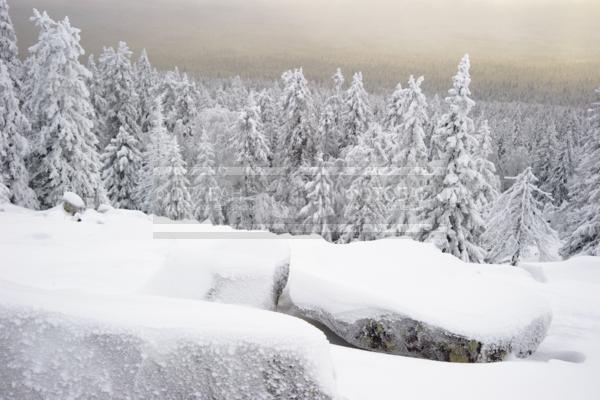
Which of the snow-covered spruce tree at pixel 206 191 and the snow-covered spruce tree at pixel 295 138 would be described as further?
the snow-covered spruce tree at pixel 295 138

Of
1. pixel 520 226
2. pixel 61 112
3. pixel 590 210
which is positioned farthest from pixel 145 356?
pixel 520 226

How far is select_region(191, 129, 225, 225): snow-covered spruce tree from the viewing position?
29.8 metres

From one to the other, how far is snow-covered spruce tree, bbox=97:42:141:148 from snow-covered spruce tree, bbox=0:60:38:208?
12.8m

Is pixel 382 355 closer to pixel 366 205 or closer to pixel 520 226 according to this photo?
pixel 366 205

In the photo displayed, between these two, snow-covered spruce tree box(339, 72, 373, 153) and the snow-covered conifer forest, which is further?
snow-covered spruce tree box(339, 72, 373, 153)

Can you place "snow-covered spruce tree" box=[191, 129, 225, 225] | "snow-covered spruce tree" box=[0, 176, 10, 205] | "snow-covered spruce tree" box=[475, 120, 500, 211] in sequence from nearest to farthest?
"snow-covered spruce tree" box=[0, 176, 10, 205] → "snow-covered spruce tree" box=[475, 120, 500, 211] → "snow-covered spruce tree" box=[191, 129, 225, 225]

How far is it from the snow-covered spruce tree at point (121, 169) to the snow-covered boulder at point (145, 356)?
30.0 meters

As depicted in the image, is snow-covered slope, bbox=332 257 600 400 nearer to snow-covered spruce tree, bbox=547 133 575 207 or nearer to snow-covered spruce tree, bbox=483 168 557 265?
snow-covered spruce tree, bbox=483 168 557 265

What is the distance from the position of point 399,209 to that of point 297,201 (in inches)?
A: 406

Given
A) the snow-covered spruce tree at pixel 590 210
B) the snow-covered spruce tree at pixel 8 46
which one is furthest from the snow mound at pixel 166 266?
the snow-covered spruce tree at pixel 590 210

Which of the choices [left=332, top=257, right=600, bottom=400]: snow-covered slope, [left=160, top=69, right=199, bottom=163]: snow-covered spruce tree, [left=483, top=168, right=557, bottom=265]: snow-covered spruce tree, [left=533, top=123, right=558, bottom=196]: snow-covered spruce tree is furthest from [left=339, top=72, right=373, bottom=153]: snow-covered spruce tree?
[left=332, top=257, right=600, bottom=400]: snow-covered slope

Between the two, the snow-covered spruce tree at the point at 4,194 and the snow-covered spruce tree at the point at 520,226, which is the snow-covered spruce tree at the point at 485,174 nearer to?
the snow-covered spruce tree at the point at 520,226

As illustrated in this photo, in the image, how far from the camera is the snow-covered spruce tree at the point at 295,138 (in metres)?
33.7

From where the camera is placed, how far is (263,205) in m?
30.3
